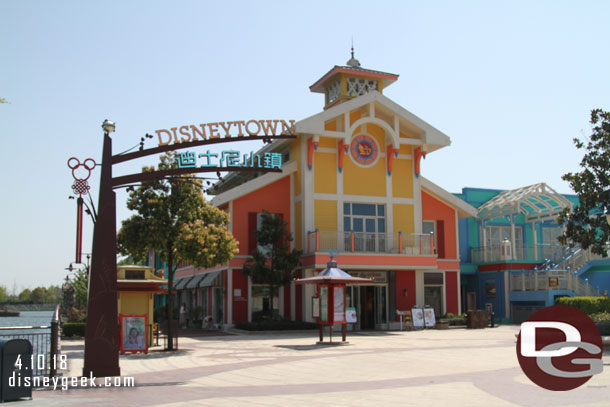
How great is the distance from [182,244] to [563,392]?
11.8m

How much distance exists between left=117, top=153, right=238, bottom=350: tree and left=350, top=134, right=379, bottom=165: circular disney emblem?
40.3 ft

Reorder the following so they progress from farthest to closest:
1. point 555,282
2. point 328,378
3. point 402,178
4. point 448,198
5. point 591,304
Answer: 1. point 448,198
2. point 402,178
3. point 555,282
4. point 591,304
5. point 328,378

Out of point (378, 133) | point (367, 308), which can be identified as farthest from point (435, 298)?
point (378, 133)

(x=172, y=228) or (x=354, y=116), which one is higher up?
(x=354, y=116)

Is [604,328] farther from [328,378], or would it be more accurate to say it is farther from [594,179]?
[328,378]

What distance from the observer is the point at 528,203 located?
36281 millimetres

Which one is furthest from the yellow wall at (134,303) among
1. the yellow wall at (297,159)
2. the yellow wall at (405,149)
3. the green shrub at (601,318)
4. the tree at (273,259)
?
the yellow wall at (405,149)

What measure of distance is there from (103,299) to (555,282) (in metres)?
24.9

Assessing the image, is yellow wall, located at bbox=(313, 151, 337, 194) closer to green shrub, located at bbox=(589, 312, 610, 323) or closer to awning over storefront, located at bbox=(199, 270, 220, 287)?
awning over storefront, located at bbox=(199, 270, 220, 287)

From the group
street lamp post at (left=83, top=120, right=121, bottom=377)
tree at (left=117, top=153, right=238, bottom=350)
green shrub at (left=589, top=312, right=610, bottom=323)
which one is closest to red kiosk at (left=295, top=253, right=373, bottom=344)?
tree at (left=117, top=153, right=238, bottom=350)

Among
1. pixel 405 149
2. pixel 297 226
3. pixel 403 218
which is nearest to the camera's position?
pixel 297 226

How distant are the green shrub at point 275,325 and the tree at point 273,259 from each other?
613 millimetres

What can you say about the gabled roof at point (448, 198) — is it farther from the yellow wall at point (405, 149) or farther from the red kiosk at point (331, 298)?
the red kiosk at point (331, 298)

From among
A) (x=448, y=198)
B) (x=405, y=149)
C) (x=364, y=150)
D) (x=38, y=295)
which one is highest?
(x=405, y=149)
